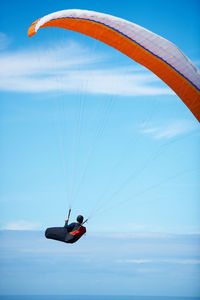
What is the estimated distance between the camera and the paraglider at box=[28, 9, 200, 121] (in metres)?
15.8

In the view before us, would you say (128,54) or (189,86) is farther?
(128,54)

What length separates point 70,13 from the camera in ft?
52.4

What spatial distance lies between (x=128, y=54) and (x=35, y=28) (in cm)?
330

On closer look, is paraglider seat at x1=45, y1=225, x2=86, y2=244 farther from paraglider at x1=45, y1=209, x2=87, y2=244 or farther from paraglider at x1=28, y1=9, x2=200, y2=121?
paraglider at x1=28, y1=9, x2=200, y2=121

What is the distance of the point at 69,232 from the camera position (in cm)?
1612

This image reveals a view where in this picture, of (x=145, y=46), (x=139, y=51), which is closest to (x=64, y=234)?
(x=139, y=51)

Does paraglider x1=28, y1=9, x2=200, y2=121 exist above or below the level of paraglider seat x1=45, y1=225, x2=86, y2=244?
above

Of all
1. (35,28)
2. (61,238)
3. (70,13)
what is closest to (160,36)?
(70,13)

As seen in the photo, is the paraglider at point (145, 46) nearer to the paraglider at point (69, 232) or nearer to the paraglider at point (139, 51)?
the paraglider at point (139, 51)

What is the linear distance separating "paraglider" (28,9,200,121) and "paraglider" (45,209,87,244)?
5354 millimetres

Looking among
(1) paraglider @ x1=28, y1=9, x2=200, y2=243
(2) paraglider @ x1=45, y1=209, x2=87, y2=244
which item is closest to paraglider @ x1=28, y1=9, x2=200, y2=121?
(1) paraglider @ x1=28, y1=9, x2=200, y2=243

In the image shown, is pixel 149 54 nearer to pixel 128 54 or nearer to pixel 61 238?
pixel 128 54

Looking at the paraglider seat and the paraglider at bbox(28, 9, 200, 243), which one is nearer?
the paraglider at bbox(28, 9, 200, 243)

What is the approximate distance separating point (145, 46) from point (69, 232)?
6619 mm
